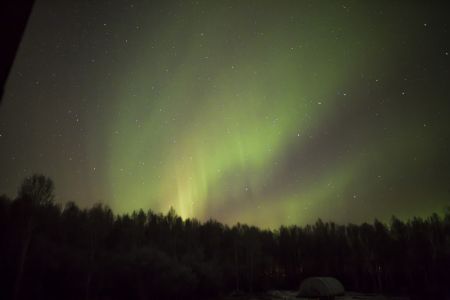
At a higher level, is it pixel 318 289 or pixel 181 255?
pixel 181 255

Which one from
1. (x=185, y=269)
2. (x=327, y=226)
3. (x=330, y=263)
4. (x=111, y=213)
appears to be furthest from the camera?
(x=327, y=226)

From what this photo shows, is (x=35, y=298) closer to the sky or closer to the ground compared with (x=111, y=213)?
closer to the ground

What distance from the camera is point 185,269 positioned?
4362cm

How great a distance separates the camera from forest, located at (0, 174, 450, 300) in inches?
1417

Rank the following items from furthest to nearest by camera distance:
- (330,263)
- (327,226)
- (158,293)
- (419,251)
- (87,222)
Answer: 1. (327,226)
2. (330,263)
3. (419,251)
4. (87,222)
5. (158,293)

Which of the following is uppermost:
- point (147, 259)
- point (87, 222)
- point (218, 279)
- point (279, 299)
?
point (87, 222)

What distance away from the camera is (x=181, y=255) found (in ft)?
206

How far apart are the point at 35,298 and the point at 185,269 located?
19.9 meters

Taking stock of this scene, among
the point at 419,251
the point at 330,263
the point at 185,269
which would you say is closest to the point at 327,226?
the point at 330,263

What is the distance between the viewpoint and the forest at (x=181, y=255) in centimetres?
3600

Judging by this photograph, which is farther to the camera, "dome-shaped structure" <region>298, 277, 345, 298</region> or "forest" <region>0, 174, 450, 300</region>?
"dome-shaped structure" <region>298, 277, 345, 298</region>

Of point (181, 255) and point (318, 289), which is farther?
point (181, 255)

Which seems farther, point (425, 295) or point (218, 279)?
point (218, 279)

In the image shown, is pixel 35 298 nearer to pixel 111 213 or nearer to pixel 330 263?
pixel 111 213
